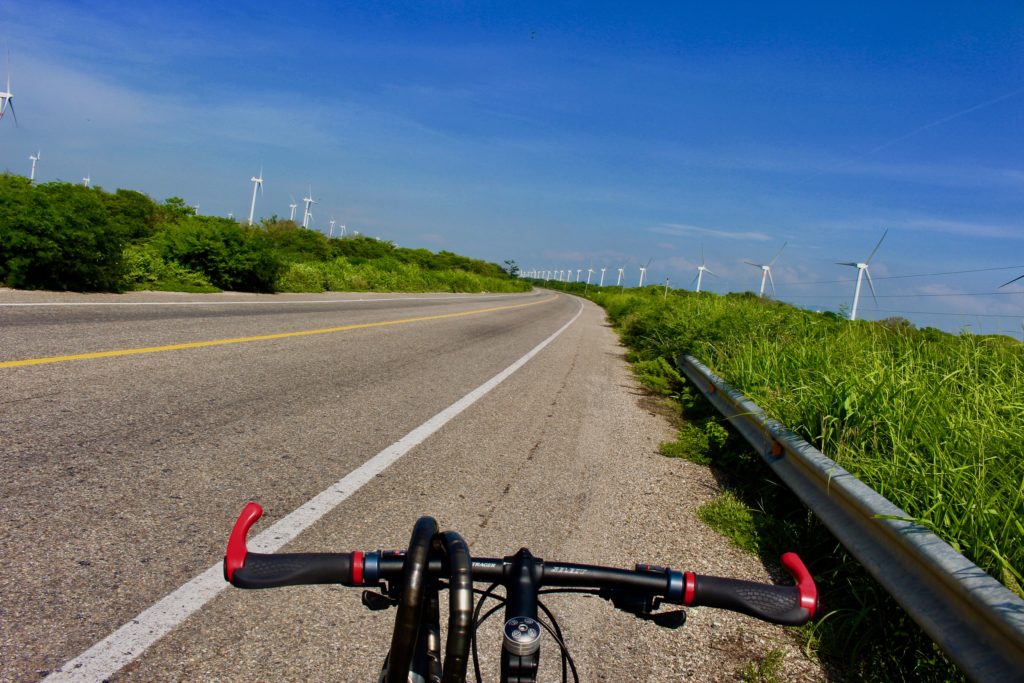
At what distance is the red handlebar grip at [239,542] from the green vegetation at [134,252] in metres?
13.9

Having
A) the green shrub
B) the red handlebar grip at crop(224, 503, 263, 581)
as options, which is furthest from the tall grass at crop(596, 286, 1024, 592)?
the green shrub

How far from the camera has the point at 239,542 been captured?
1.34m

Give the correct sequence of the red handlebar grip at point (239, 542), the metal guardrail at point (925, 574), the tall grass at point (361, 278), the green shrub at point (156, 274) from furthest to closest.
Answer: the tall grass at point (361, 278)
the green shrub at point (156, 274)
the metal guardrail at point (925, 574)
the red handlebar grip at point (239, 542)

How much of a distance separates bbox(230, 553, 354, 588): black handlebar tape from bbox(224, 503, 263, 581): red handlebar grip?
0.04ft

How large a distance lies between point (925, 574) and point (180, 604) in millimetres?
2897

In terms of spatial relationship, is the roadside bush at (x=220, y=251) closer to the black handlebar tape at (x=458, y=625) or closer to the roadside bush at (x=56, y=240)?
the roadside bush at (x=56, y=240)

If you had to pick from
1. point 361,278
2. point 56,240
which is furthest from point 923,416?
point 361,278

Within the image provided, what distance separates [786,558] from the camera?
55.9 inches

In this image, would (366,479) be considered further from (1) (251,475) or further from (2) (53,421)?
(2) (53,421)

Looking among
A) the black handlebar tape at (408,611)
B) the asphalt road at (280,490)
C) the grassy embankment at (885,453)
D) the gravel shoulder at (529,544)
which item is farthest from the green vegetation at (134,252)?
the black handlebar tape at (408,611)

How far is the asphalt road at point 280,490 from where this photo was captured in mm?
2711

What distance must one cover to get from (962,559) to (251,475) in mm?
3790

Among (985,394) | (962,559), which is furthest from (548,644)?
(985,394)

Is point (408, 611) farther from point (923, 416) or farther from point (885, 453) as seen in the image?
point (923, 416)
